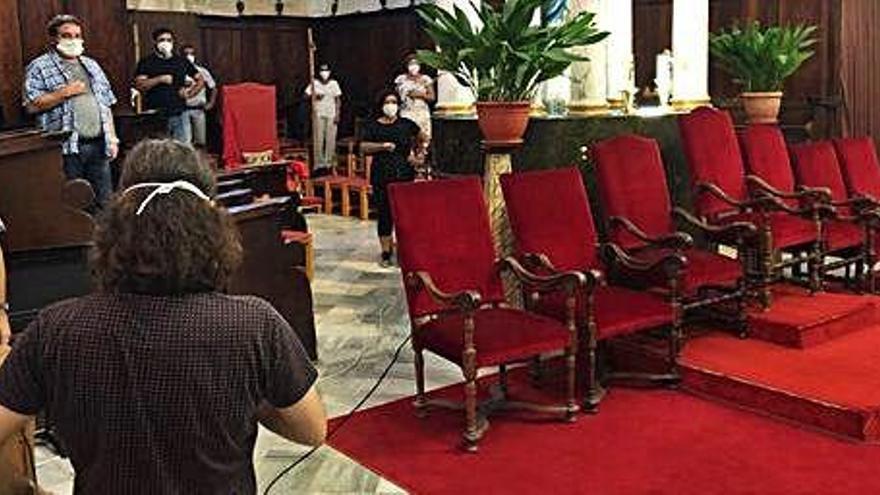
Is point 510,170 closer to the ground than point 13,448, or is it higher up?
higher up

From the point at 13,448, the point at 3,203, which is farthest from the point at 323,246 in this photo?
the point at 13,448

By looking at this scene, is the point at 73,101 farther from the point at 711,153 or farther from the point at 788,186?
the point at 788,186

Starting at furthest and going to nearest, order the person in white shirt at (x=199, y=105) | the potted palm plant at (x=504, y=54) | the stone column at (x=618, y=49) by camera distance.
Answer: the person in white shirt at (x=199, y=105) → the stone column at (x=618, y=49) → the potted palm plant at (x=504, y=54)

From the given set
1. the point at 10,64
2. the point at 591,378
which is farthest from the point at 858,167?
the point at 10,64

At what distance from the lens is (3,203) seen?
15.0ft

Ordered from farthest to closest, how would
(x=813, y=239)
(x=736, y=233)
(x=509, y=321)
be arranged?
(x=813, y=239) → (x=736, y=233) → (x=509, y=321)

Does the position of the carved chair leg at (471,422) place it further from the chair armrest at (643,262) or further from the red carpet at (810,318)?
the red carpet at (810,318)

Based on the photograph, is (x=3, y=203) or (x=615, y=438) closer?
(x=615, y=438)

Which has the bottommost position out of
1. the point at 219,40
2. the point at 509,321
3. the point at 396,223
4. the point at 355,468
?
the point at 355,468

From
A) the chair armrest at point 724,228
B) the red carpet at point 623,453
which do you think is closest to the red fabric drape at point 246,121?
the chair armrest at point 724,228

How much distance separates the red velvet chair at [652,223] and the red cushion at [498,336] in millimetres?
966

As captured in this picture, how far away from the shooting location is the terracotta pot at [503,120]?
197 inches

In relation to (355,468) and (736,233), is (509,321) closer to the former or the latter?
(355,468)

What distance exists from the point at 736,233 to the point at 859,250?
1250 millimetres
